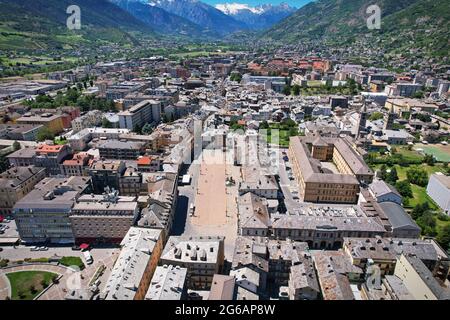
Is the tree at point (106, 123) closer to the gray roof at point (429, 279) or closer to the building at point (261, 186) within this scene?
the building at point (261, 186)

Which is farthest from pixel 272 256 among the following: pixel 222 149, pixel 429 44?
pixel 429 44

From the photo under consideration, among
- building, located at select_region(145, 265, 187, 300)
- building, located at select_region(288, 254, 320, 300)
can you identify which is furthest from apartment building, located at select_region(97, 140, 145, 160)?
building, located at select_region(288, 254, 320, 300)

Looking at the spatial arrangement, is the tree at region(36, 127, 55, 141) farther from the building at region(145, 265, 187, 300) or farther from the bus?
the building at region(145, 265, 187, 300)

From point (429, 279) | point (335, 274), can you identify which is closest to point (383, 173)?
point (429, 279)

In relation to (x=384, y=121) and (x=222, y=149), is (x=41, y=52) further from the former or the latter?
(x=384, y=121)

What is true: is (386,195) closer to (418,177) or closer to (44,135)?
(418,177)

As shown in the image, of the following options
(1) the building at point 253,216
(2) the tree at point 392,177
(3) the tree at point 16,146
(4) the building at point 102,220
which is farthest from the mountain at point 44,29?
(2) the tree at point 392,177
